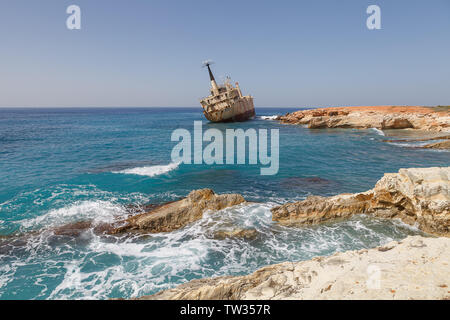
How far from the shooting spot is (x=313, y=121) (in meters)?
46.1

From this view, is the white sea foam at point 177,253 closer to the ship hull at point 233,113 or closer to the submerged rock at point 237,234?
the submerged rock at point 237,234

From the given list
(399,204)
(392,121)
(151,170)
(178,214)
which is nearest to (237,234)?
(178,214)

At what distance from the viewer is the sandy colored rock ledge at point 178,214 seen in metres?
9.66

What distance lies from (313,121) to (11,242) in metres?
46.9

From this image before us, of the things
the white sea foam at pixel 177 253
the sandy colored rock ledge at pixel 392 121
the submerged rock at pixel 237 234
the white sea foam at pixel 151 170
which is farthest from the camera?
the sandy colored rock ledge at pixel 392 121

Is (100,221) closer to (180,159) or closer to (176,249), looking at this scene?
(176,249)

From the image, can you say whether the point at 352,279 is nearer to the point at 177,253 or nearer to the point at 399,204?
the point at 177,253

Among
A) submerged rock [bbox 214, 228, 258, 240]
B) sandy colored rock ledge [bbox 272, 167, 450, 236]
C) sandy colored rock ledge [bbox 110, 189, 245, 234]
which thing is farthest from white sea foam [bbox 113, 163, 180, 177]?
sandy colored rock ledge [bbox 272, 167, 450, 236]

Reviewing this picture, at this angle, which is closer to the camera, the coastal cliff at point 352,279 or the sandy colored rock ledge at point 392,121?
the coastal cliff at point 352,279

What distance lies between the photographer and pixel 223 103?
52.2 meters

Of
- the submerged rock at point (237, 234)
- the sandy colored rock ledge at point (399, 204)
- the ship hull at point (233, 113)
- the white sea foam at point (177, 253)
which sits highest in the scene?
the ship hull at point (233, 113)

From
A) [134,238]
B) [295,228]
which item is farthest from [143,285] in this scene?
[295,228]

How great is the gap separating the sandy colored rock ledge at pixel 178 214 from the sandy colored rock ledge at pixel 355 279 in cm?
475

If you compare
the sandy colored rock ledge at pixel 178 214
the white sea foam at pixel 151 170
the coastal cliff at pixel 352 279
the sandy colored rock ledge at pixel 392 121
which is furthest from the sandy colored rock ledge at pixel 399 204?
the sandy colored rock ledge at pixel 392 121
